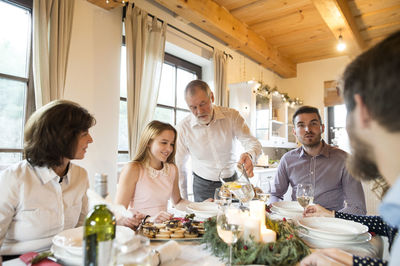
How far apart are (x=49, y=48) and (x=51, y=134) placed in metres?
1.26

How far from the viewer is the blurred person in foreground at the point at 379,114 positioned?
0.54 metres

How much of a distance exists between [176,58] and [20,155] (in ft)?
7.26

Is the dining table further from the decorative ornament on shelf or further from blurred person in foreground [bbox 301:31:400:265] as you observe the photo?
the decorative ornament on shelf

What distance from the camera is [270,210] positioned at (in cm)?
158

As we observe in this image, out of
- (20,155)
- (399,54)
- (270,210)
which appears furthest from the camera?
(20,155)

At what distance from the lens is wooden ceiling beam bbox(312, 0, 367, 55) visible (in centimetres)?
303

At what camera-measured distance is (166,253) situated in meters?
0.86

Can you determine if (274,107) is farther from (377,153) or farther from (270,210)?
(377,153)

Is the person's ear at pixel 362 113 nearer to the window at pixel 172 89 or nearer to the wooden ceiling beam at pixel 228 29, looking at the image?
the wooden ceiling beam at pixel 228 29

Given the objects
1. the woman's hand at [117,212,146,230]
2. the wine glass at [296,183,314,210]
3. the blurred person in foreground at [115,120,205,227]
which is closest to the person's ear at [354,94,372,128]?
the wine glass at [296,183,314,210]

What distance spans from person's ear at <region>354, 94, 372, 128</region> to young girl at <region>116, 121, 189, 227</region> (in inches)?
54.0

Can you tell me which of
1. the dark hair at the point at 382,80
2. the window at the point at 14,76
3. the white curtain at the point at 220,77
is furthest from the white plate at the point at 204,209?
the white curtain at the point at 220,77

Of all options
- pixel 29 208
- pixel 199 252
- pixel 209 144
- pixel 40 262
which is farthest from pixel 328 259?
pixel 209 144

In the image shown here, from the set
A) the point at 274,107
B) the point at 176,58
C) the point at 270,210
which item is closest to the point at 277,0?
the point at 176,58
